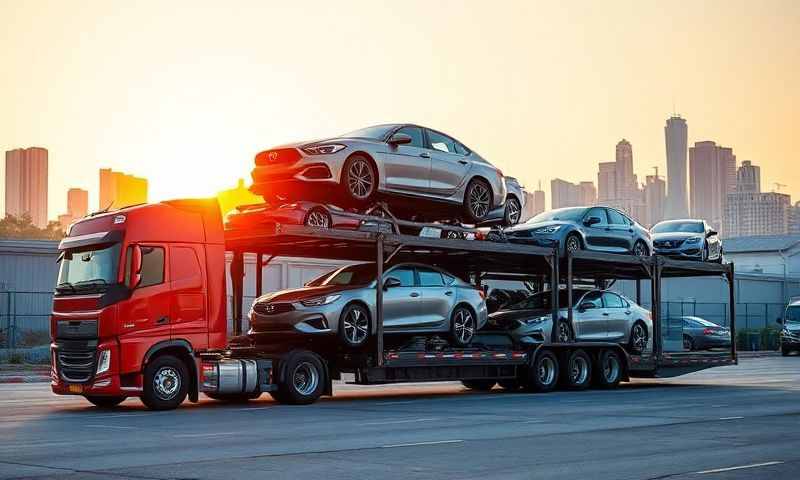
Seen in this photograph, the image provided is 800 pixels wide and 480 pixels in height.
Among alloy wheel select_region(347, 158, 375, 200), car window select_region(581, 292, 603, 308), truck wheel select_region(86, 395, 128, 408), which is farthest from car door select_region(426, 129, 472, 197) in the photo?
truck wheel select_region(86, 395, 128, 408)

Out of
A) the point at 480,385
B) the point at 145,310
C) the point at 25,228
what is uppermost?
the point at 25,228

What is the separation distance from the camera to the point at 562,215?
2427cm

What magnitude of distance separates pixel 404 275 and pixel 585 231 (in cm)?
520

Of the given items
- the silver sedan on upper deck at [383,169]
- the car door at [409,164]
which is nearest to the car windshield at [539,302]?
the silver sedan on upper deck at [383,169]

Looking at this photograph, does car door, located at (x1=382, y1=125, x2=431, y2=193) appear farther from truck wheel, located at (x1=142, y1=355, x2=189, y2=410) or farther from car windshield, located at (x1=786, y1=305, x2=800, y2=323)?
car windshield, located at (x1=786, y1=305, x2=800, y2=323)

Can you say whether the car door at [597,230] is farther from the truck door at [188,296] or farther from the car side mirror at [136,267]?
the car side mirror at [136,267]

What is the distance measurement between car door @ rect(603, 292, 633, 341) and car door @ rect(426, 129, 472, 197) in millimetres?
5336

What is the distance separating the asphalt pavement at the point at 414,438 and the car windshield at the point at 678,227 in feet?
22.5

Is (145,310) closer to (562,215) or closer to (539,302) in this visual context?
(539,302)

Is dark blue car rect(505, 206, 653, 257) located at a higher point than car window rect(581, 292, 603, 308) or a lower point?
higher

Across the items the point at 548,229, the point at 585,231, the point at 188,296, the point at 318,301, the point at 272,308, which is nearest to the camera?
the point at 188,296

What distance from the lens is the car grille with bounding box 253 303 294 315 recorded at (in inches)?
745

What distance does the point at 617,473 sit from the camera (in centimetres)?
1059

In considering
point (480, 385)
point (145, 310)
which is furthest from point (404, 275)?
point (480, 385)
